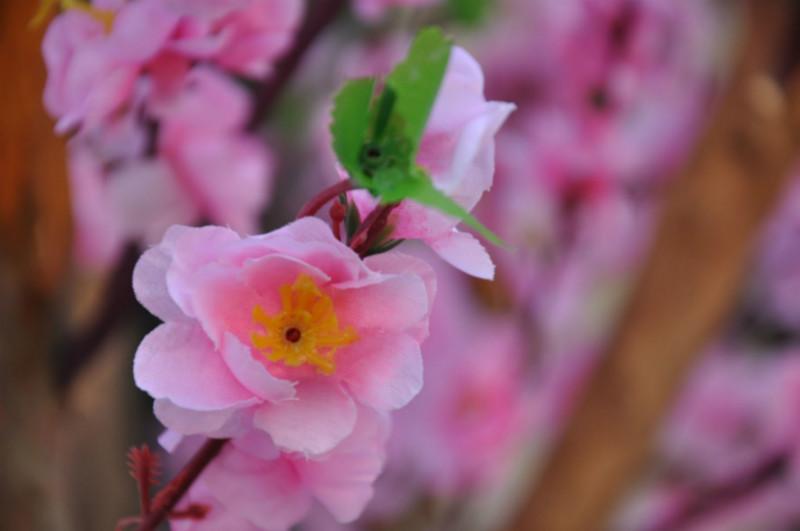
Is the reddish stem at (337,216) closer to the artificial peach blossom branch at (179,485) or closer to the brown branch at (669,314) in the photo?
the artificial peach blossom branch at (179,485)

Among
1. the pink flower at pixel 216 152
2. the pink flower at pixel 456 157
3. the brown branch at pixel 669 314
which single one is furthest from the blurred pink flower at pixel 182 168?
the brown branch at pixel 669 314

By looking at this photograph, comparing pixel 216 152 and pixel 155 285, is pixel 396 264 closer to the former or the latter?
pixel 155 285

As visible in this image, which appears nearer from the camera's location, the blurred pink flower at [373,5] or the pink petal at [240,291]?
the pink petal at [240,291]

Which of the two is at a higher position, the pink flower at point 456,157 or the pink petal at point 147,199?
the pink flower at point 456,157

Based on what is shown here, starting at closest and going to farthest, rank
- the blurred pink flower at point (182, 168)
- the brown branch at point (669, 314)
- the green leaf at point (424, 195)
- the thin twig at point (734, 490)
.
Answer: the green leaf at point (424, 195)
the blurred pink flower at point (182, 168)
the brown branch at point (669, 314)
the thin twig at point (734, 490)

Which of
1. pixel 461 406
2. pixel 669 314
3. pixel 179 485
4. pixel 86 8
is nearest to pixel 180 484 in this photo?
pixel 179 485

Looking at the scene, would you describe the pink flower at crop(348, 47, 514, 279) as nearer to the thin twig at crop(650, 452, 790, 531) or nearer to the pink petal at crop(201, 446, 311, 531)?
the pink petal at crop(201, 446, 311, 531)

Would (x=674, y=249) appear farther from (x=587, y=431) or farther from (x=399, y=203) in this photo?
(x=399, y=203)

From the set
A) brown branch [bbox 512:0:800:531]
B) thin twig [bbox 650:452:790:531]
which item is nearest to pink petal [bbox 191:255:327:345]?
brown branch [bbox 512:0:800:531]
